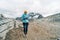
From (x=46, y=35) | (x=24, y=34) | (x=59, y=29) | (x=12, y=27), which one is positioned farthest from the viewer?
(x=59, y=29)

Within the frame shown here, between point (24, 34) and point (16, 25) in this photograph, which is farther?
point (16, 25)

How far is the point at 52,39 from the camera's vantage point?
16.5m

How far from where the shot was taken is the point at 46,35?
17297mm

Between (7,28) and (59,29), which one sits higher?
(7,28)

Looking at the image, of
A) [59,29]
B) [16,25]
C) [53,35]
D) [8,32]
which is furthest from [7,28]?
[59,29]

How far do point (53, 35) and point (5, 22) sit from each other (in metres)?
3.75

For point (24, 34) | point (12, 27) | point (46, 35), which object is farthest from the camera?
point (46, 35)

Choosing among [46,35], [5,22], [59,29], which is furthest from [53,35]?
[5,22]

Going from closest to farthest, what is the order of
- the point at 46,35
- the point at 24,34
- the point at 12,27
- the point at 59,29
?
the point at 24,34 → the point at 12,27 → the point at 46,35 → the point at 59,29

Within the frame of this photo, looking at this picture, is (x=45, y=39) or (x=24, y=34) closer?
(x=24, y=34)

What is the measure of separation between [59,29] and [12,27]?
5387 millimetres

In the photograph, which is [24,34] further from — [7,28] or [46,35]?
[46,35]

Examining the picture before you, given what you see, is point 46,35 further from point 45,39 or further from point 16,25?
point 16,25

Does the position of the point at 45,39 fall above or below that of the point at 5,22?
below
